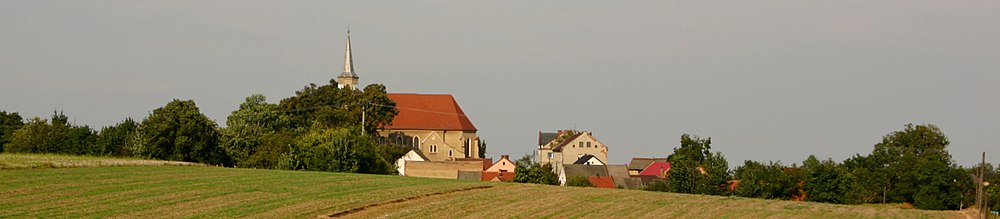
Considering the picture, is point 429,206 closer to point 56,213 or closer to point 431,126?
point 56,213

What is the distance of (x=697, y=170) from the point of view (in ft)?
330

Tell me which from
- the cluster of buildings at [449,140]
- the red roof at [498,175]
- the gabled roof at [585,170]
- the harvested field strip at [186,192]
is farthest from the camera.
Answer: the cluster of buildings at [449,140]

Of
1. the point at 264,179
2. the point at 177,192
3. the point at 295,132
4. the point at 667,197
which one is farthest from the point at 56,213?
the point at 295,132

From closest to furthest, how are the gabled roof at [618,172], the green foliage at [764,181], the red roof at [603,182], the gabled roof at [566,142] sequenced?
the green foliage at [764,181], the red roof at [603,182], the gabled roof at [618,172], the gabled roof at [566,142]

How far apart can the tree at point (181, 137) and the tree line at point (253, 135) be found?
0.07 m

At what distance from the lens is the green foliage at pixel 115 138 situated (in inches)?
4235

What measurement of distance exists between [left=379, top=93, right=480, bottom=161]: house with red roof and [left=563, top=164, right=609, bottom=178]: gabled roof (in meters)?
23.5

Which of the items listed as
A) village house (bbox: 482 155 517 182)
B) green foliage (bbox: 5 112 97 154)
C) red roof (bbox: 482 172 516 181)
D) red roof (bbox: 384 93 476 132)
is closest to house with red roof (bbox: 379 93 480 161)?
red roof (bbox: 384 93 476 132)

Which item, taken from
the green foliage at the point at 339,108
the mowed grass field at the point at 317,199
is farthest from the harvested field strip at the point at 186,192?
the green foliage at the point at 339,108

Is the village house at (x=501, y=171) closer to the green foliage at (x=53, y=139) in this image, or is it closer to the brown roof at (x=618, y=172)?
the brown roof at (x=618, y=172)

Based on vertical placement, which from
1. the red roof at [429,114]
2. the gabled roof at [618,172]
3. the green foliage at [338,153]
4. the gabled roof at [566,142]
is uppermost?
the red roof at [429,114]

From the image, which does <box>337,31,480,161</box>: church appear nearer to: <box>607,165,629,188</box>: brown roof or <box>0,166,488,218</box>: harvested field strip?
<box>607,165,629,188</box>: brown roof

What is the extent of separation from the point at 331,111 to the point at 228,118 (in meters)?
15.3

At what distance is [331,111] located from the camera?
439 ft
